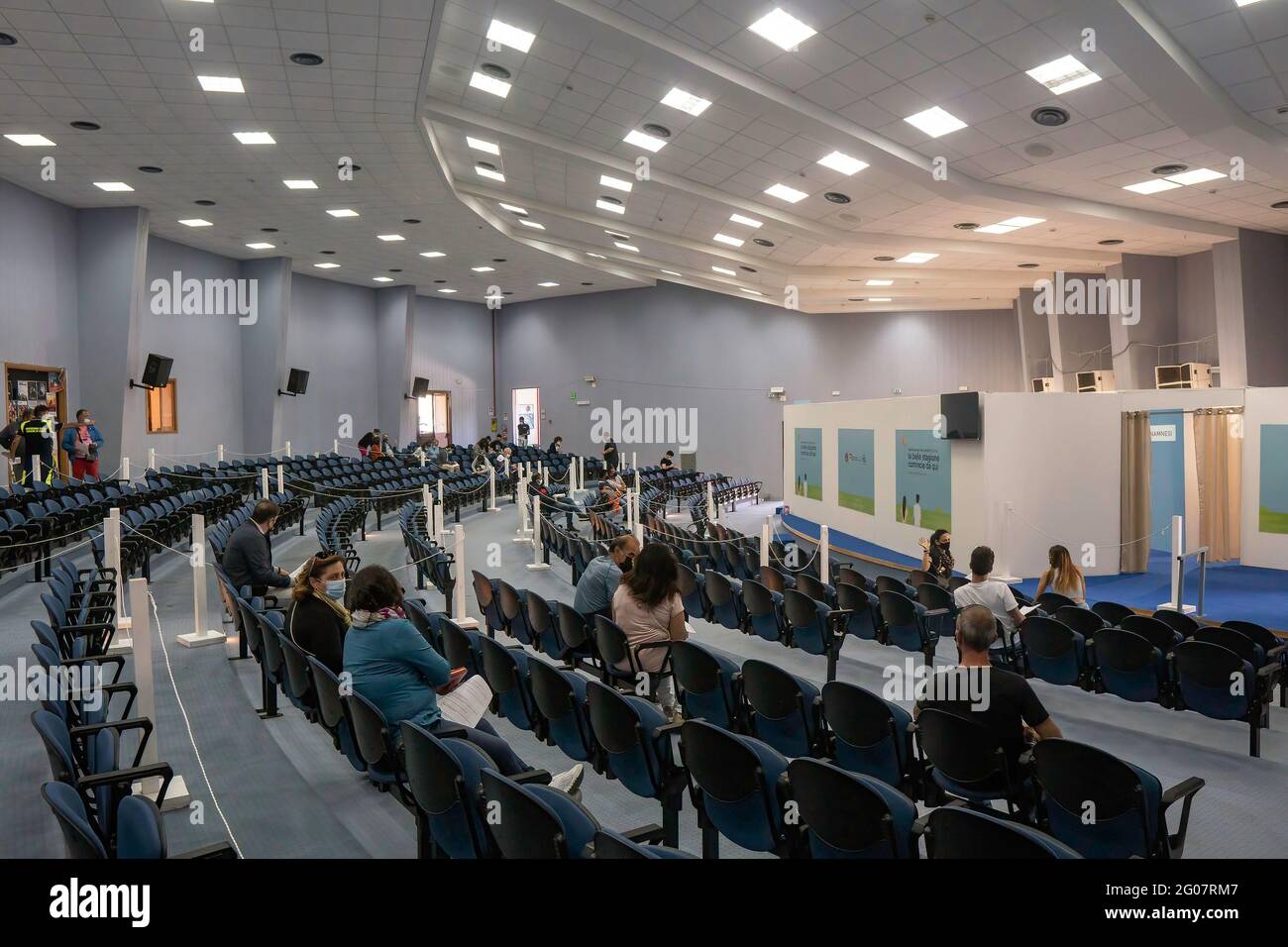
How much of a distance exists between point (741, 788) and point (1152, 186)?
1243cm

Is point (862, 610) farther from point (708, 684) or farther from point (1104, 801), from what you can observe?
point (1104, 801)

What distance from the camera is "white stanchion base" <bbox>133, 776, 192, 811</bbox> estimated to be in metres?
3.72

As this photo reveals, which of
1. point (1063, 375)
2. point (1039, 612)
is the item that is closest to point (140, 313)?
point (1039, 612)

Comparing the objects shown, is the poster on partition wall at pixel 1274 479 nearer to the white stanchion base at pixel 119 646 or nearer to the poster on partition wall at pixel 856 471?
the poster on partition wall at pixel 856 471

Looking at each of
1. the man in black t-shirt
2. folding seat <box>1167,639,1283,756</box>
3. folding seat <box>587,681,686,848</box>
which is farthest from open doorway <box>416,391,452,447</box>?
the man in black t-shirt

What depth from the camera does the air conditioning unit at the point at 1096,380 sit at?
17.8 m

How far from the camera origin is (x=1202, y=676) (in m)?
5.16

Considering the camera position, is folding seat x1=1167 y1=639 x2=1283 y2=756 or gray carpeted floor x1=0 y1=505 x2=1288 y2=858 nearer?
gray carpeted floor x1=0 y1=505 x2=1288 y2=858

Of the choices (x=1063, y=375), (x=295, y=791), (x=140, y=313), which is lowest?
(x=295, y=791)

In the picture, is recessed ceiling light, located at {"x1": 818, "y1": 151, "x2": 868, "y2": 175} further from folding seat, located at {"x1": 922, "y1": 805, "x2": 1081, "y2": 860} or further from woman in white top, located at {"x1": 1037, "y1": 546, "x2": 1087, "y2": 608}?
folding seat, located at {"x1": 922, "y1": 805, "x2": 1081, "y2": 860}

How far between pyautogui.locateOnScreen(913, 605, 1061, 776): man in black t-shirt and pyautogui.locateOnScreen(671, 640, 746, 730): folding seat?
1.08 meters
